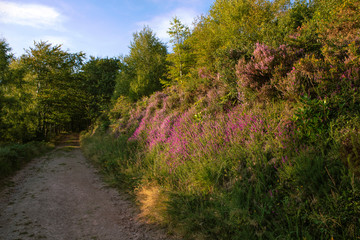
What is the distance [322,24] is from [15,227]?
8832 millimetres

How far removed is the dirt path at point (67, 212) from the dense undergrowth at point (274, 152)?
0.53 meters

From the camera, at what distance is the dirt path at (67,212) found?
346cm

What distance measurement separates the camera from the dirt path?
346 centimetres

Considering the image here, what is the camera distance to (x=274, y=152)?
3.42 m

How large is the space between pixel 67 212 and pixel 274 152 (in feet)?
15.9

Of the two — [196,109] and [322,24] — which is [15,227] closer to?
[196,109]

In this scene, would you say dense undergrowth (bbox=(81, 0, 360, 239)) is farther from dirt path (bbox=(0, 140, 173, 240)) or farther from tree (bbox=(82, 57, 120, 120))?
tree (bbox=(82, 57, 120, 120))

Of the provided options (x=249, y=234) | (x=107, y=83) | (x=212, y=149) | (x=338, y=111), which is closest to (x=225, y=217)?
(x=249, y=234)

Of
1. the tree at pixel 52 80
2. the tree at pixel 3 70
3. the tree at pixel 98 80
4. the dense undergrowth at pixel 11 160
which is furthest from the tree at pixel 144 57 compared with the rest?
the dense undergrowth at pixel 11 160

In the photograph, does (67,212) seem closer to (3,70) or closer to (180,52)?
(180,52)

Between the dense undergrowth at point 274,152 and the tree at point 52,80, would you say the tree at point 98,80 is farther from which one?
the dense undergrowth at point 274,152

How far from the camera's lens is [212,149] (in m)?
4.47

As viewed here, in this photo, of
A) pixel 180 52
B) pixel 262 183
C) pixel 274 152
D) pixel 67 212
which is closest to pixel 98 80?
pixel 180 52

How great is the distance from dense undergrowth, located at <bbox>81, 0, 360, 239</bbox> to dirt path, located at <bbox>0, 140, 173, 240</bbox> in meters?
0.53
